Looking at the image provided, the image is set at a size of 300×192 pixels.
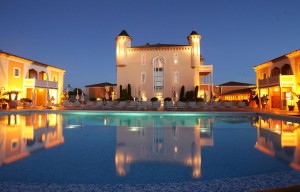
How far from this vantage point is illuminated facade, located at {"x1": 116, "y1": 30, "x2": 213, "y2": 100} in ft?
96.4

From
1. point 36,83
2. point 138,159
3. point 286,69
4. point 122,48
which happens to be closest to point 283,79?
point 286,69

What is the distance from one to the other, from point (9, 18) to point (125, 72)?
836 inches

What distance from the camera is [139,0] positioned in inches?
1427

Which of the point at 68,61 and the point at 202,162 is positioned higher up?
Result: the point at 68,61

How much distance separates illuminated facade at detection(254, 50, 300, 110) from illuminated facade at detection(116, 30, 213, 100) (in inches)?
307

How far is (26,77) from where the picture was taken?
24.1m

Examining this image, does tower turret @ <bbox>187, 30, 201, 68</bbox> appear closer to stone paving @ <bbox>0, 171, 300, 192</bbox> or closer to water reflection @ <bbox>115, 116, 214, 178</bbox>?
water reflection @ <bbox>115, 116, 214, 178</bbox>

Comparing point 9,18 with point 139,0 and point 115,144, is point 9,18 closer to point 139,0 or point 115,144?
point 139,0

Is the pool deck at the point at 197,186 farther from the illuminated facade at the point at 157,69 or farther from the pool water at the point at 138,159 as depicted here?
the illuminated facade at the point at 157,69

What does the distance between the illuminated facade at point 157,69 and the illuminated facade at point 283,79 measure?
25.6 feet

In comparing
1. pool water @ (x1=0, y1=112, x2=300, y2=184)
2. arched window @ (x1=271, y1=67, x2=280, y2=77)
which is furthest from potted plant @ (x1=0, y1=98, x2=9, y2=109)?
arched window @ (x1=271, y1=67, x2=280, y2=77)

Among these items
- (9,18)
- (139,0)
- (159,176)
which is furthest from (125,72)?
(159,176)

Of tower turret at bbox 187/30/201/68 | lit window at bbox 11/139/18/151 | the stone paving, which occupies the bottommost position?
the stone paving

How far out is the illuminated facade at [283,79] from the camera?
60.8ft
